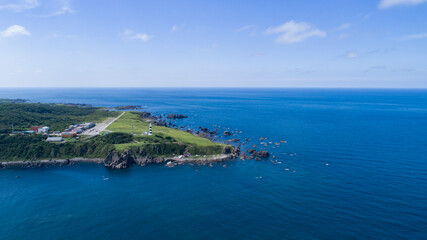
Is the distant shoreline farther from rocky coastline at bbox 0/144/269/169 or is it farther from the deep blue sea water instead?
the deep blue sea water

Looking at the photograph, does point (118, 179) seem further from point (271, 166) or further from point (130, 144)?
point (271, 166)

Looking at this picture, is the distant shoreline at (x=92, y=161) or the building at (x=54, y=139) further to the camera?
the building at (x=54, y=139)

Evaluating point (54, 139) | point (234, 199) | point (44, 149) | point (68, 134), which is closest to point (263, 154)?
point (234, 199)

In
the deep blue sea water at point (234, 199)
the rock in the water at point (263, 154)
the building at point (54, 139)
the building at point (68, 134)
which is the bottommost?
the deep blue sea water at point (234, 199)

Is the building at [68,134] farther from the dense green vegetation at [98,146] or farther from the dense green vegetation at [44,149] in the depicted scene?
the dense green vegetation at [44,149]

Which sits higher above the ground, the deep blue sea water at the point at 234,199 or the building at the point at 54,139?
the building at the point at 54,139

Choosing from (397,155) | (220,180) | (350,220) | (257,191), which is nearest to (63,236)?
(220,180)

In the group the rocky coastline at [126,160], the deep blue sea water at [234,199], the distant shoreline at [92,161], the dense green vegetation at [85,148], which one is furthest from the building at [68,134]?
the deep blue sea water at [234,199]

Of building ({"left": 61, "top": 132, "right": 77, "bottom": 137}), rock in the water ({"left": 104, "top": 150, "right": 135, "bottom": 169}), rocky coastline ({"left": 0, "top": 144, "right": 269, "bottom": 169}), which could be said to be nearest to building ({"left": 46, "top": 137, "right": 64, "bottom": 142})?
building ({"left": 61, "top": 132, "right": 77, "bottom": 137})

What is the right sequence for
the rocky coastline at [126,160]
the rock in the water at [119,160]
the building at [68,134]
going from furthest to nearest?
the building at [68,134] → the rocky coastline at [126,160] → the rock in the water at [119,160]

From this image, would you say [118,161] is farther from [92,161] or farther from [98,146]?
[98,146]
